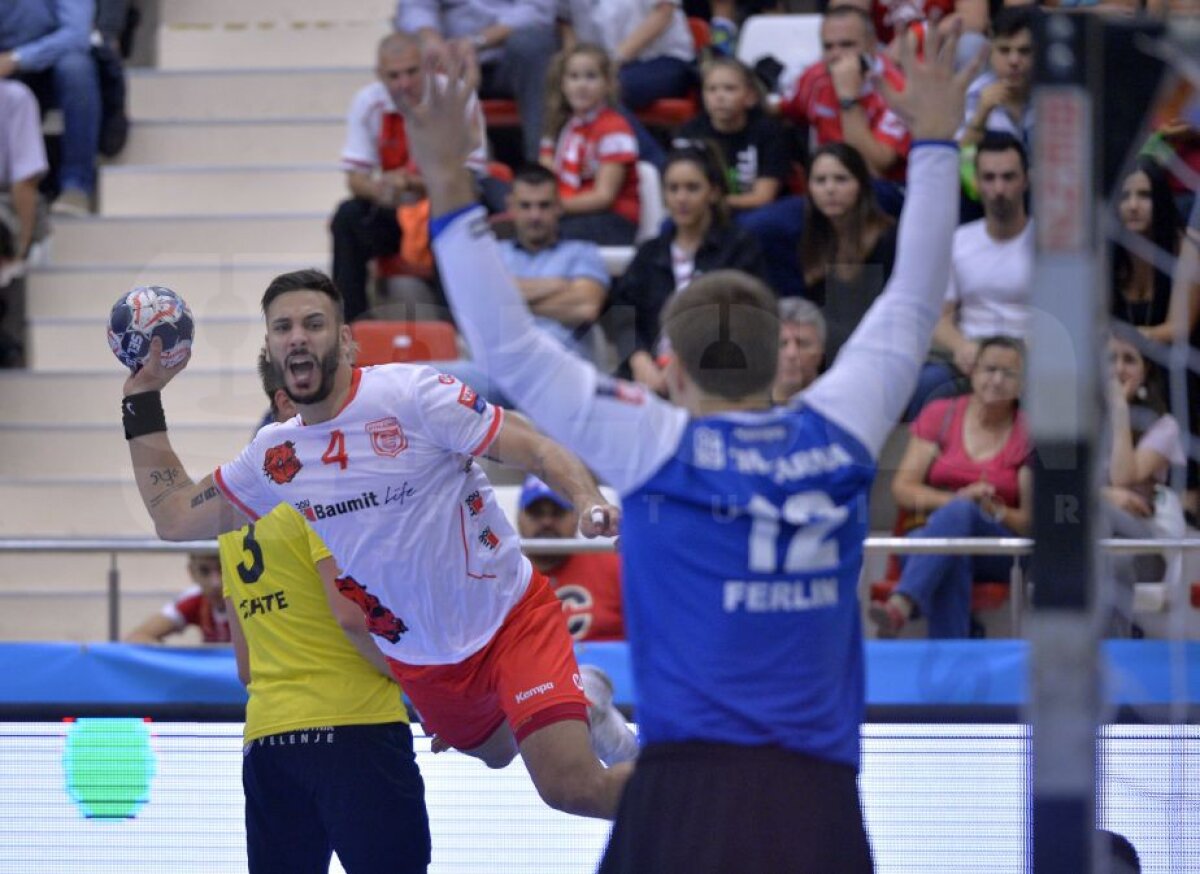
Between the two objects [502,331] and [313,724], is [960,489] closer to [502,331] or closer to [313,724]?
[313,724]

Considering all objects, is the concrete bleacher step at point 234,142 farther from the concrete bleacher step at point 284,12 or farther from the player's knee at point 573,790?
the player's knee at point 573,790

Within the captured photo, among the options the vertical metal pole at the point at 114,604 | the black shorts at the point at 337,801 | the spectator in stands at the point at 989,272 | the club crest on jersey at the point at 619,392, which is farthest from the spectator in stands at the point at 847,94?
the club crest on jersey at the point at 619,392

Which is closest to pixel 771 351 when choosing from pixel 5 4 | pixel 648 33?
pixel 648 33

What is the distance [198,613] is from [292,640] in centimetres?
276

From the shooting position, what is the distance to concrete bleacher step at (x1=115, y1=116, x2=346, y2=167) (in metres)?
10.5

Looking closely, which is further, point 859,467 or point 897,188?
point 897,188

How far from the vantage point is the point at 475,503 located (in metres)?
4.86

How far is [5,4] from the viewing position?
970cm

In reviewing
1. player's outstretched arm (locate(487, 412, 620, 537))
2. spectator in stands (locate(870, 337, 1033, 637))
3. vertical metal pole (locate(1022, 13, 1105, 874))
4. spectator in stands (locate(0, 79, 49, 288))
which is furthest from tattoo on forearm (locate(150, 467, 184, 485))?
spectator in stands (locate(0, 79, 49, 288))

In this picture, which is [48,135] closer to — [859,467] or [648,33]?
[648,33]

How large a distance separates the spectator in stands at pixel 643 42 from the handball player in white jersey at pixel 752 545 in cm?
623

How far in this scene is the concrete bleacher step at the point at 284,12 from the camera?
35.9ft

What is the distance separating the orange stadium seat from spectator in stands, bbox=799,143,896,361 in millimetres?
1389

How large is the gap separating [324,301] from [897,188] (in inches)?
128
